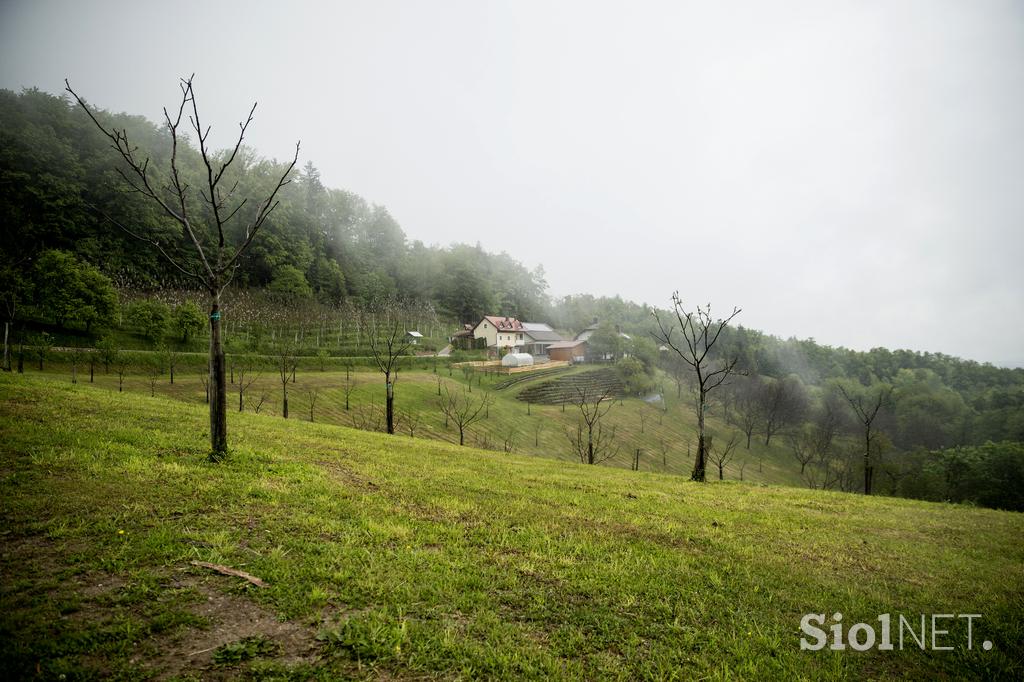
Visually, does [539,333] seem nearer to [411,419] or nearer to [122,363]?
[411,419]

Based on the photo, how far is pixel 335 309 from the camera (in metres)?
68.0

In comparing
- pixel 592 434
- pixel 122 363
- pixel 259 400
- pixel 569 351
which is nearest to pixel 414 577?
pixel 259 400

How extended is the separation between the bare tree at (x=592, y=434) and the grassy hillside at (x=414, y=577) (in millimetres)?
19637

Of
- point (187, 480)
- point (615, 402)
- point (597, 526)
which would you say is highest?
point (187, 480)

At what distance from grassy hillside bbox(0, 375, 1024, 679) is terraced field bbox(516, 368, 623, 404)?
4396 centimetres

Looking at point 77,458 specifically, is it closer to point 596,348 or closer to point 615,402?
point 615,402

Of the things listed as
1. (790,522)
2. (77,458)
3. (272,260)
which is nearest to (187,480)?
(77,458)

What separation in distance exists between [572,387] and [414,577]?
58219mm

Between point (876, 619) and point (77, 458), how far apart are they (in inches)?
476

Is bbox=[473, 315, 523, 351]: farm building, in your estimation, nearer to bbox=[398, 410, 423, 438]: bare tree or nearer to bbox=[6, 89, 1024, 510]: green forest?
bbox=[6, 89, 1024, 510]: green forest

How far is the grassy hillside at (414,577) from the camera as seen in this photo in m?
3.51

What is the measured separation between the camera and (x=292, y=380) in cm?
3488

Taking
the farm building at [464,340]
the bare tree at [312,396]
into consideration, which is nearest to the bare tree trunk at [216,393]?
the bare tree at [312,396]

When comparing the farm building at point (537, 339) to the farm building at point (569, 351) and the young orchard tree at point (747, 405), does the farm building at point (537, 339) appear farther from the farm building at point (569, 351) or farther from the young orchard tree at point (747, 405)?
the young orchard tree at point (747, 405)
